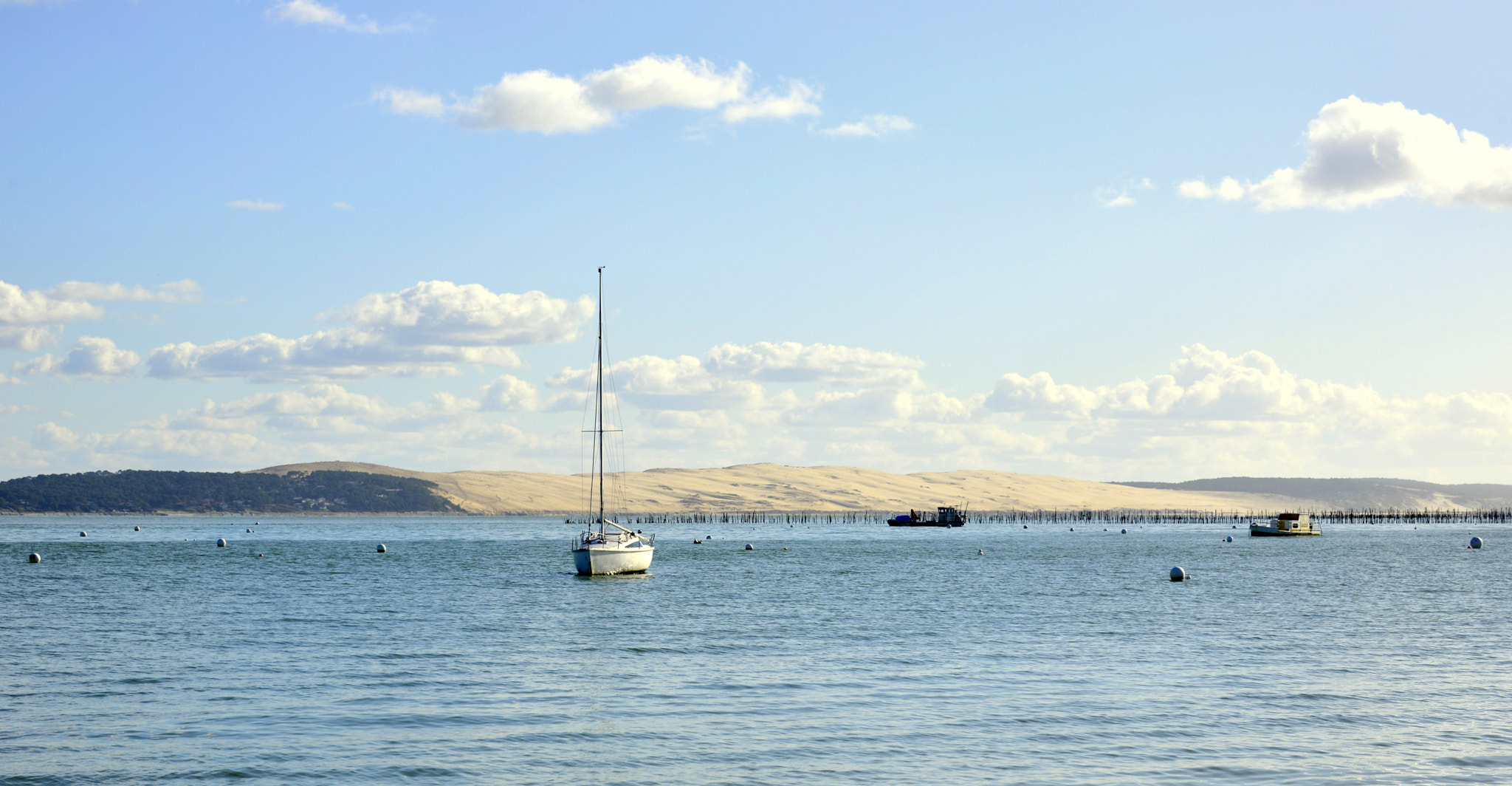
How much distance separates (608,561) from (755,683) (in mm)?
43451

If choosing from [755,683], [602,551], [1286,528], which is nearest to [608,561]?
[602,551]

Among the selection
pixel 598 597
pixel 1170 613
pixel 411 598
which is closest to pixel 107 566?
pixel 411 598

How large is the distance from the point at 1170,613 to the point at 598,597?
91.0 feet

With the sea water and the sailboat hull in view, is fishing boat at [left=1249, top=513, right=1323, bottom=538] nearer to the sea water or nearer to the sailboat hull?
the sea water

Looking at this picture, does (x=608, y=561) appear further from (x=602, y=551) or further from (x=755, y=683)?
(x=755, y=683)

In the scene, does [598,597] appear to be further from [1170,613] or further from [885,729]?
[885,729]

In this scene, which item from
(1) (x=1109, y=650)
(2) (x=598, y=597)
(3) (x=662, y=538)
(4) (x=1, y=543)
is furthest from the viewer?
(3) (x=662, y=538)

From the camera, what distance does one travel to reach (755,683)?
108 feet

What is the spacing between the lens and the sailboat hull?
7431 cm

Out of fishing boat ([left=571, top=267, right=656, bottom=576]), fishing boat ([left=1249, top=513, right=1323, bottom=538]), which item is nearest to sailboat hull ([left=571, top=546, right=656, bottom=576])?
fishing boat ([left=571, top=267, right=656, bottom=576])

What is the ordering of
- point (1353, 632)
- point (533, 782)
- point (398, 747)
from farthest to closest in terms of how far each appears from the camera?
1. point (1353, 632)
2. point (398, 747)
3. point (533, 782)

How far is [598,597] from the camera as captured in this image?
201 ft

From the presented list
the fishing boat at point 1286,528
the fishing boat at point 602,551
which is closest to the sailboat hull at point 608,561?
the fishing boat at point 602,551

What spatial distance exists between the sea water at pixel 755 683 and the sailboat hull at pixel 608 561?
7.26ft
